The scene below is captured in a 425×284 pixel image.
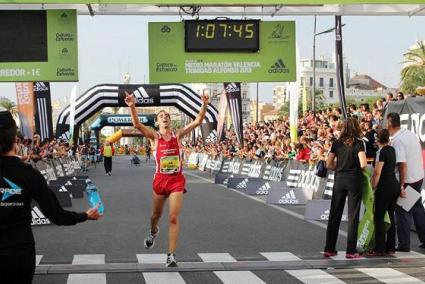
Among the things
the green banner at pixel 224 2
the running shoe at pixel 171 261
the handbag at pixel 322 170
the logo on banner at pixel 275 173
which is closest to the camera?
the running shoe at pixel 171 261

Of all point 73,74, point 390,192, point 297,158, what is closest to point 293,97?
point 297,158

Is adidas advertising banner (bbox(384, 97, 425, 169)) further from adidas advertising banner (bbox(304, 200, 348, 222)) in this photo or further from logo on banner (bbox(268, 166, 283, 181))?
logo on banner (bbox(268, 166, 283, 181))

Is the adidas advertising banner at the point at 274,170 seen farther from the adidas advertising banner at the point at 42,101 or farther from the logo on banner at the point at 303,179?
the adidas advertising banner at the point at 42,101

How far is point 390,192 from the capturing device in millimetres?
9750

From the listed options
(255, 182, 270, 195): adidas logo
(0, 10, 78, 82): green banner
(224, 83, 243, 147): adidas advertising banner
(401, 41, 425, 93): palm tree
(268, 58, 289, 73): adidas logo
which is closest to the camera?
(0, 10, 78, 82): green banner

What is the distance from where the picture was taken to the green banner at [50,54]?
15484mm

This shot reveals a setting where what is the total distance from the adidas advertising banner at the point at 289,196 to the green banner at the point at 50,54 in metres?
5.69

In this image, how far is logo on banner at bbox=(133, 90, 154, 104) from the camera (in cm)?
3550

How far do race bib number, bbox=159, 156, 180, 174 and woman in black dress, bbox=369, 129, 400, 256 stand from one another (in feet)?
8.96

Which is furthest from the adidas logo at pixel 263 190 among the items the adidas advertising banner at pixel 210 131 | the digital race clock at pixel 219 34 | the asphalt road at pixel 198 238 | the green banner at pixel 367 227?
the adidas advertising banner at pixel 210 131

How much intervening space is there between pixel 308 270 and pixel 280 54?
920cm

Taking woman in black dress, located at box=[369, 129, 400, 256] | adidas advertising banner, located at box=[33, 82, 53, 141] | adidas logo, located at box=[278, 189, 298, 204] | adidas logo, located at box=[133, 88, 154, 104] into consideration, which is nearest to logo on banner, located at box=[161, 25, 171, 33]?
adidas logo, located at box=[278, 189, 298, 204]

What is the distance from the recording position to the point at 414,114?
1240cm

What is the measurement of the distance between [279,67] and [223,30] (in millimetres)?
1965
